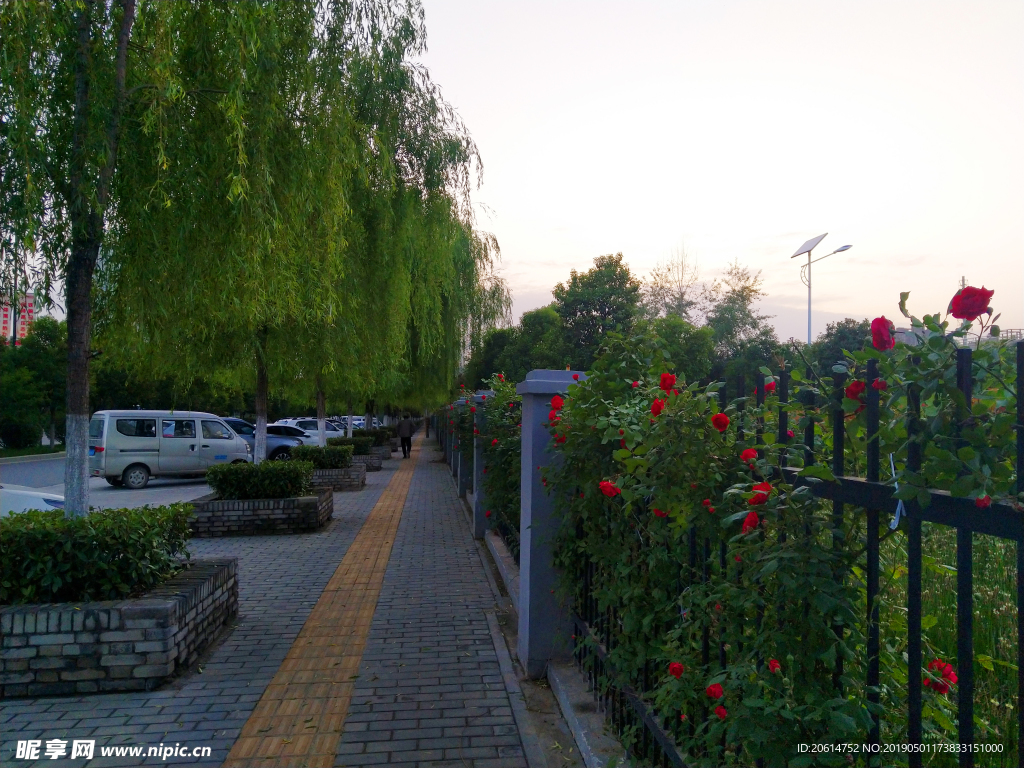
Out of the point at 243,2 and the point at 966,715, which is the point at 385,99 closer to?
the point at 243,2

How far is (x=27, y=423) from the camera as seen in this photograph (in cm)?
4109

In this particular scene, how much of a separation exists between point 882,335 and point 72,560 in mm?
4924

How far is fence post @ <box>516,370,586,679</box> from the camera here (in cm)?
475

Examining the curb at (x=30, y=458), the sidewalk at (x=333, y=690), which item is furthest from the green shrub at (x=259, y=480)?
the curb at (x=30, y=458)

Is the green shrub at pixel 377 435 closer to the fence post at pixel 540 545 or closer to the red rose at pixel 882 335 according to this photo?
the fence post at pixel 540 545

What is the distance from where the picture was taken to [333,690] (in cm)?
471

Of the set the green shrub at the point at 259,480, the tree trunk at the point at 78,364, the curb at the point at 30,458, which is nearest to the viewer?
the tree trunk at the point at 78,364

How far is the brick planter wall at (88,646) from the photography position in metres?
4.48

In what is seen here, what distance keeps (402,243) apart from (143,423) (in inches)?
481

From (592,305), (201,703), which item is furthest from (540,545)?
(592,305)

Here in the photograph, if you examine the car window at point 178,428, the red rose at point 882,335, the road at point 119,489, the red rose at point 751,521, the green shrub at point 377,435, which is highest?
the red rose at point 882,335

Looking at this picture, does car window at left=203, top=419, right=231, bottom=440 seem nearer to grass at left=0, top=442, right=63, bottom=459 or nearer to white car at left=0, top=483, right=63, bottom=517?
white car at left=0, top=483, right=63, bottom=517

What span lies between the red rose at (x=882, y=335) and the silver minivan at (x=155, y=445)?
63.0 ft

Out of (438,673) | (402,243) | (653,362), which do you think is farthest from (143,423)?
(653,362)
